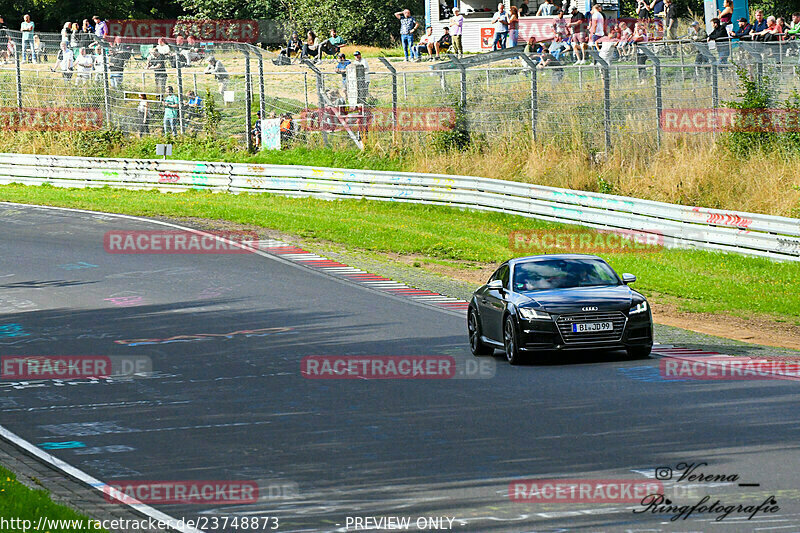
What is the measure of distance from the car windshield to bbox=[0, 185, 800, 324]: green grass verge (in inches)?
187

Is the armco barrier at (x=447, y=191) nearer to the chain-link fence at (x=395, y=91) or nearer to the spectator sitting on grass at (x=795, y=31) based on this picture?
the chain-link fence at (x=395, y=91)

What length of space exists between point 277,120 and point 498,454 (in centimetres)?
2987

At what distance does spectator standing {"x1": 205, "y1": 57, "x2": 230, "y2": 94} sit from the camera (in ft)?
133

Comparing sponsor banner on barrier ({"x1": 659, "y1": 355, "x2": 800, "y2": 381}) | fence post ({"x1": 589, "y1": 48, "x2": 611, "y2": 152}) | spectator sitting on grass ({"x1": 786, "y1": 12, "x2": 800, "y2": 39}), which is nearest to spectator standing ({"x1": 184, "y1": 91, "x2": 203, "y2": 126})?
fence post ({"x1": 589, "y1": 48, "x2": 611, "y2": 152})

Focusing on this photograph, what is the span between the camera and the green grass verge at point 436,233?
69.4 ft

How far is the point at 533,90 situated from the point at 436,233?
20.6 feet

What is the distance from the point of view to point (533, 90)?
3200cm

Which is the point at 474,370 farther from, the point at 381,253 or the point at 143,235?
the point at 143,235

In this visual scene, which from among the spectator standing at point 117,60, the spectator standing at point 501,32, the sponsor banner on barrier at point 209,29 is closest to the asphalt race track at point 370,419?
the spectator standing at point 501,32

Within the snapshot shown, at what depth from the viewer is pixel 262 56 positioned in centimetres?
3844

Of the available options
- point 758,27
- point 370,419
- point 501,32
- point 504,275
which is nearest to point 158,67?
point 501,32

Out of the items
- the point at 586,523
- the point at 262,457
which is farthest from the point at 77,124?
the point at 586,523

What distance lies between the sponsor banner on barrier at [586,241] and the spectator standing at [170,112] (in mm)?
17567

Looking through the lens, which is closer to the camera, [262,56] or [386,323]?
[386,323]
